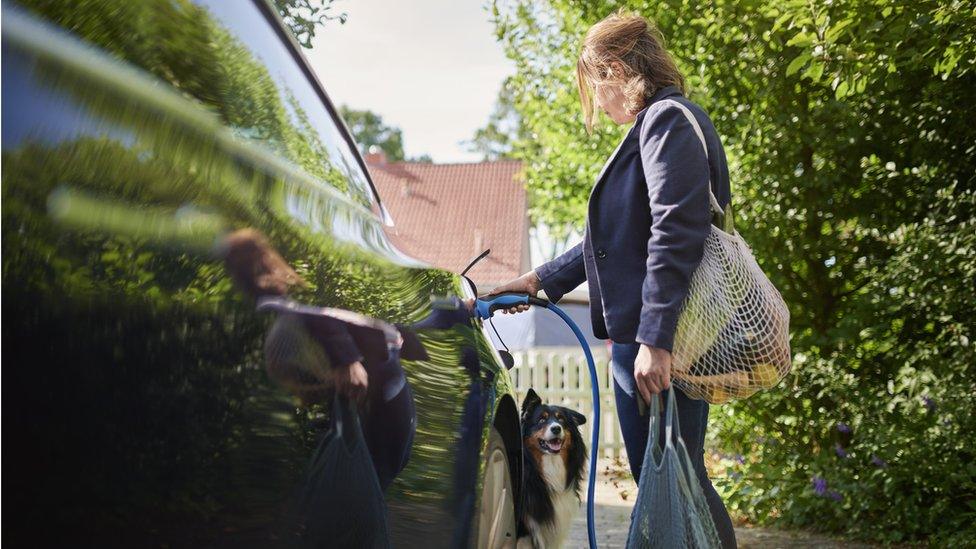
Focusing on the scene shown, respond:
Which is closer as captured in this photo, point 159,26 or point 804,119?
point 159,26

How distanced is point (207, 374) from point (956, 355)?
Answer: 5.24 m

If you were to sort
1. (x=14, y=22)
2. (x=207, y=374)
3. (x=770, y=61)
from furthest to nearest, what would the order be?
(x=770, y=61) → (x=207, y=374) → (x=14, y=22)

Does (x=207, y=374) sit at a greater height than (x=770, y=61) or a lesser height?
lesser

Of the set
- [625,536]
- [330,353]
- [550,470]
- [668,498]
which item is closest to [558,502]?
[550,470]

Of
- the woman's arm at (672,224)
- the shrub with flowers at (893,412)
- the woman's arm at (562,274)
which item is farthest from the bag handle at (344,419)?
the shrub with flowers at (893,412)

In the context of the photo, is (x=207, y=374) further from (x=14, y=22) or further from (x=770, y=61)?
(x=770, y=61)

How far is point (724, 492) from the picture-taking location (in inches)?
263

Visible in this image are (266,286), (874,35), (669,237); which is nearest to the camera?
(266,286)

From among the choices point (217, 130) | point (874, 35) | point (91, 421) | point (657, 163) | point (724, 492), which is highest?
point (874, 35)

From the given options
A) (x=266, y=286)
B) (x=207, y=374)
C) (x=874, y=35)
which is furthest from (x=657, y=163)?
(x=874, y=35)

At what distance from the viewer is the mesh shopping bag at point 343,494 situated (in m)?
1.46

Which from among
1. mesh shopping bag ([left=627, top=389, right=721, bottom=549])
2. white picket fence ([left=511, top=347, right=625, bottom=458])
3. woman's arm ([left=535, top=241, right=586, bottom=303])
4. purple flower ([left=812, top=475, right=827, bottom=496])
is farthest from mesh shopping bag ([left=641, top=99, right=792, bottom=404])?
white picket fence ([left=511, top=347, right=625, bottom=458])

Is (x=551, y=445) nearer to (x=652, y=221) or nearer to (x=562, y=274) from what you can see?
(x=562, y=274)

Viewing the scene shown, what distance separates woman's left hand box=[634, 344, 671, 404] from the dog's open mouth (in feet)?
4.72
